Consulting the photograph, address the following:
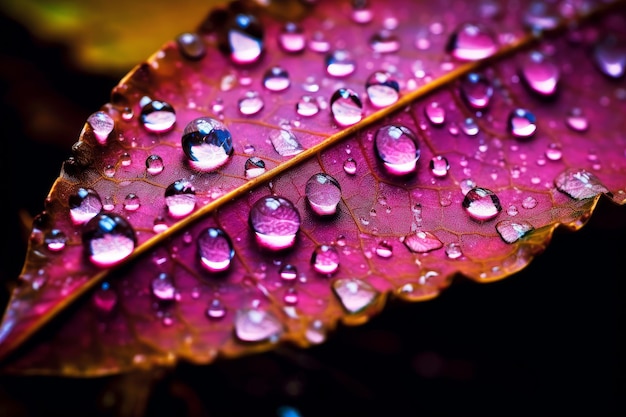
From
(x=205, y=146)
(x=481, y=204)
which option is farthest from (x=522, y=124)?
(x=205, y=146)

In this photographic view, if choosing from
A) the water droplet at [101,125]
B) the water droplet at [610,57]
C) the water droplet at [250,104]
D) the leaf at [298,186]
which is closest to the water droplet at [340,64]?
the leaf at [298,186]

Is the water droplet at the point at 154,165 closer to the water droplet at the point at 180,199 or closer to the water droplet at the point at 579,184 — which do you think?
the water droplet at the point at 180,199

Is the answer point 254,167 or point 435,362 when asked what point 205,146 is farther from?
point 435,362

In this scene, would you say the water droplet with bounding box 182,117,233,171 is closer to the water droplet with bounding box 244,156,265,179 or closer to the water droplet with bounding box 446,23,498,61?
the water droplet with bounding box 244,156,265,179

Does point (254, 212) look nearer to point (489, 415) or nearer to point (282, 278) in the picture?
point (282, 278)

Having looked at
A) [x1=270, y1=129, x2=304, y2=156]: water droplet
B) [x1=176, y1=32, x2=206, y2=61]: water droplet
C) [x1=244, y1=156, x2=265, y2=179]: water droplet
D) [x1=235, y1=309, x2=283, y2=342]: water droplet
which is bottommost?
[x1=235, y1=309, x2=283, y2=342]: water droplet

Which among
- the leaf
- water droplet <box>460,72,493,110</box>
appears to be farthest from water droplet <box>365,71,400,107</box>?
water droplet <box>460,72,493,110</box>

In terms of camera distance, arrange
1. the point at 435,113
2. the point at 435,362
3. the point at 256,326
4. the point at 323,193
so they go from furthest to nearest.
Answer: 1. the point at 435,362
2. the point at 435,113
3. the point at 323,193
4. the point at 256,326
